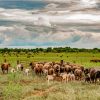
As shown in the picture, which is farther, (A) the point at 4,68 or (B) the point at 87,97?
(A) the point at 4,68

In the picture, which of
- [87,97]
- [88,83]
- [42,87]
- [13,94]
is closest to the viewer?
[87,97]

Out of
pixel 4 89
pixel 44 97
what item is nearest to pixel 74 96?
pixel 44 97

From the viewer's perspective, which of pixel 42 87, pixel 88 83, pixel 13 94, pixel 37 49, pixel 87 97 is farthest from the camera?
pixel 37 49

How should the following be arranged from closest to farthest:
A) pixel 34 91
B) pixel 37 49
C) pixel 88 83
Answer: pixel 34 91 < pixel 88 83 < pixel 37 49

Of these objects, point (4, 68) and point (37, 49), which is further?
point (37, 49)

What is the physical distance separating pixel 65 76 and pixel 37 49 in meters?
146

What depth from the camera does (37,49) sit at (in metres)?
180

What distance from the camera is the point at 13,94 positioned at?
25.0m

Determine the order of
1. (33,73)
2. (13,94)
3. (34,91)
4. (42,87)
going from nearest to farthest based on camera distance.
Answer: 1. (13,94)
2. (34,91)
3. (42,87)
4. (33,73)

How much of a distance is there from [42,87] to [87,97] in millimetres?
6927

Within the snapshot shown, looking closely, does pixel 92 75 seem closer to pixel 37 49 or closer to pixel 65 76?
pixel 65 76

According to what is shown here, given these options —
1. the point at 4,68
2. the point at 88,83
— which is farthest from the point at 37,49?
the point at 88,83

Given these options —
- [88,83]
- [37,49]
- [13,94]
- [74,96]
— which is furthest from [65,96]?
[37,49]

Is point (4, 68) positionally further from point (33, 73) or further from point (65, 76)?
point (65, 76)
